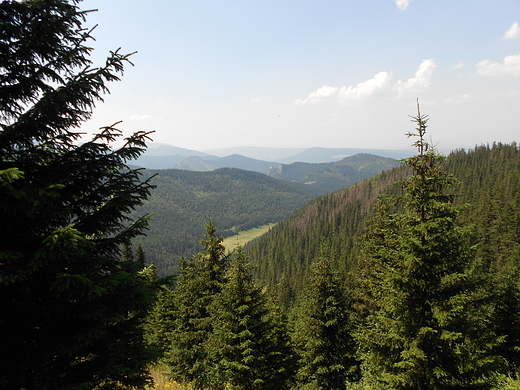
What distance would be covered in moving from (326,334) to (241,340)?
229 inches

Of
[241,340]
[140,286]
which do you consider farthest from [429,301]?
[241,340]

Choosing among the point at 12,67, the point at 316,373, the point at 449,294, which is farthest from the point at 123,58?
the point at 316,373

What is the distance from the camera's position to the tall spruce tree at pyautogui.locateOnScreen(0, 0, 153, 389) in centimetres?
490

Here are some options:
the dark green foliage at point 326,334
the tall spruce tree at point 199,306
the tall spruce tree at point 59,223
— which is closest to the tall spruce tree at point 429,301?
the dark green foliage at point 326,334

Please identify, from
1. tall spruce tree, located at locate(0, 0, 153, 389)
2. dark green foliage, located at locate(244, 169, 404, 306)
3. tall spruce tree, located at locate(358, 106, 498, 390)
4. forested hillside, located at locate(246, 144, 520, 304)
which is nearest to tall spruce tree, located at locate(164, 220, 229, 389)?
tall spruce tree, located at locate(358, 106, 498, 390)

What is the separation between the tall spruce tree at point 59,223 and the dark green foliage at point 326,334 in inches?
532

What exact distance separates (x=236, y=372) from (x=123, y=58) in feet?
53.2

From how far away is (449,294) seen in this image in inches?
378

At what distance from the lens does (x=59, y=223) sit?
19.4 ft

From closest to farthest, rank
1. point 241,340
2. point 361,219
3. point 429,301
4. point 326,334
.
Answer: point 429,301 → point 241,340 → point 326,334 → point 361,219

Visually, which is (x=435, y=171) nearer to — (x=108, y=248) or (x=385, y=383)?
(x=385, y=383)

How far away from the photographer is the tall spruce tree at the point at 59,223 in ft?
16.1

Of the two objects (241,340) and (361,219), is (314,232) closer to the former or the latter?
(361,219)

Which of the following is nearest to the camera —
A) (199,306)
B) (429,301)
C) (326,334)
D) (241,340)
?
(429,301)
